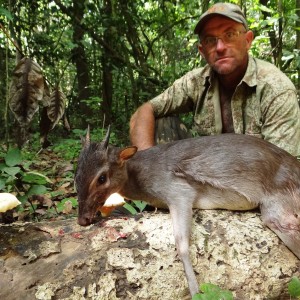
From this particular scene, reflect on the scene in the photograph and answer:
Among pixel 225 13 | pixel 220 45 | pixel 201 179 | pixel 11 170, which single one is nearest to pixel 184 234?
pixel 201 179

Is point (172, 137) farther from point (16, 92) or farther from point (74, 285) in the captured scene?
point (74, 285)

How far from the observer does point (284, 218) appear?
10.2ft

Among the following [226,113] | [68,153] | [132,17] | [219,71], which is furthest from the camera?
[132,17]

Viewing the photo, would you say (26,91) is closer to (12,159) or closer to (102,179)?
(12,159)

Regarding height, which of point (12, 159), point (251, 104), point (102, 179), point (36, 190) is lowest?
point (36, 190)

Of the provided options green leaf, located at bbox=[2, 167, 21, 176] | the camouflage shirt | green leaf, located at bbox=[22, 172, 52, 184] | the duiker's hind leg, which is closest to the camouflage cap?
the camouflage shirt

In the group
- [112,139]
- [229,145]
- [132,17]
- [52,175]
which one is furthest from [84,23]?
[229,145]

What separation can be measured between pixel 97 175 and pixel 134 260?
2.82ft

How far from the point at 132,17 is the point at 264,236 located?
6.85 m

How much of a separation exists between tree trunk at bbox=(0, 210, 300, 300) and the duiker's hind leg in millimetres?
62

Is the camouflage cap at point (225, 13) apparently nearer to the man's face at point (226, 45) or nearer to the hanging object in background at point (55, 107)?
the man's face at point (226, 45)

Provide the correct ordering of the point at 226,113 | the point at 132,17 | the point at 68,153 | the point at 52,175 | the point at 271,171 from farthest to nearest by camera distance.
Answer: the point at 132,17 < the point at 68,153 < the point at 52,175 < the point at 226,113 < the point at 271,171

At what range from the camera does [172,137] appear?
17.6 feet

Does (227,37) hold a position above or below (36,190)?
above
